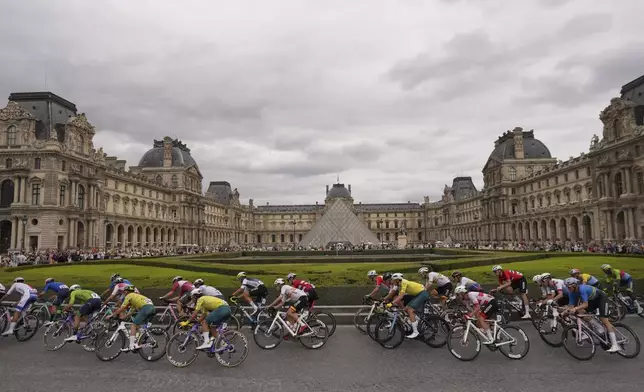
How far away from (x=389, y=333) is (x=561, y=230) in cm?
6405

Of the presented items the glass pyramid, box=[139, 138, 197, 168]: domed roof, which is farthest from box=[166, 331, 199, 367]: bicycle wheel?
box=[139, 138, 197, 168]: domed roof

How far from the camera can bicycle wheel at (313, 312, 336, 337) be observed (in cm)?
1125

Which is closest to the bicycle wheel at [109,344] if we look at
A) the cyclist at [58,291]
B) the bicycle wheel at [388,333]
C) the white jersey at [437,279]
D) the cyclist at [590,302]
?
the cyclist at [58,291]

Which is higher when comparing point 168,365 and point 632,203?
point 632,203

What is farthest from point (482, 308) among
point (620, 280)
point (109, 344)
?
point (109, 344)

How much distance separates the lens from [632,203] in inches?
1887

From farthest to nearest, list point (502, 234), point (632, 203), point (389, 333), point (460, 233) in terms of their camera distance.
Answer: point (460, 233) < point (502, 234) < point (632, 203) < point (389, 333)

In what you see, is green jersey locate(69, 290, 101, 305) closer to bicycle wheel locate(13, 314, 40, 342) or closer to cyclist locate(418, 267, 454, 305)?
bicycle wheel locate(13, 314, 40, 342)

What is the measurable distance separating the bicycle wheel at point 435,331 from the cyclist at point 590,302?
252cm

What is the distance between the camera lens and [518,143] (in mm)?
82375

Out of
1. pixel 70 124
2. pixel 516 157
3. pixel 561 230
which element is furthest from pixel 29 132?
pixel 516 157

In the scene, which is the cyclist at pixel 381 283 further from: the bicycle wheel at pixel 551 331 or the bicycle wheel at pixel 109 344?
the bicycle wheel at pixel 109 344

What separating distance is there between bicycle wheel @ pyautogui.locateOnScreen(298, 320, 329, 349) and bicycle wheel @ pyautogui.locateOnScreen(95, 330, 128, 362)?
382cm

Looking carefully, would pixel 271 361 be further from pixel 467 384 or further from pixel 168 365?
pixel 467 384
